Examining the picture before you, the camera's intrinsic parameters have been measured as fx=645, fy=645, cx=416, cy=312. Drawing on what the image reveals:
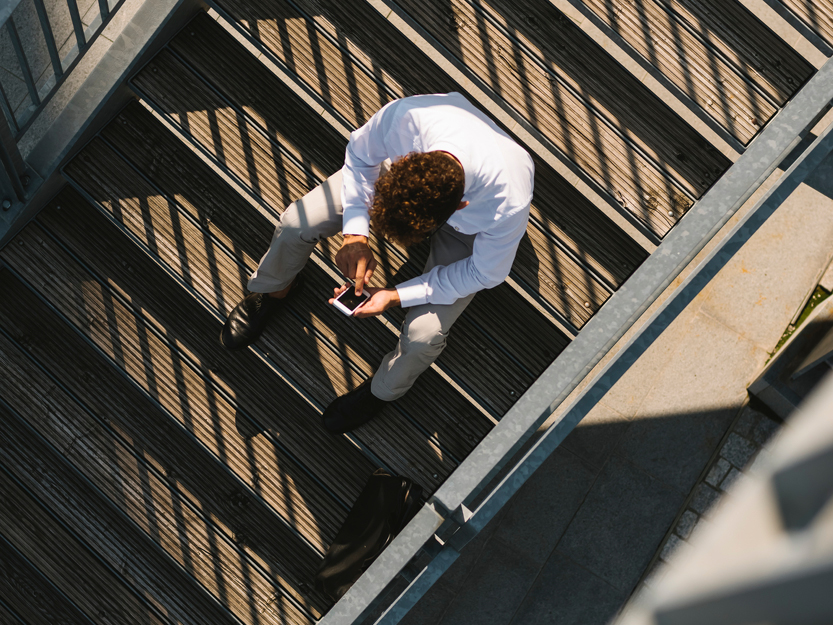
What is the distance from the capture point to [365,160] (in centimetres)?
Result: 271

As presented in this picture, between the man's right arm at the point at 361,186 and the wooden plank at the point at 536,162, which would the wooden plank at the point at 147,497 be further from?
the wooden plank at the point at 536,162

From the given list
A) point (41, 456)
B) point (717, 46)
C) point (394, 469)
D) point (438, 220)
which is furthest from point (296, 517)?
point (717, 46)

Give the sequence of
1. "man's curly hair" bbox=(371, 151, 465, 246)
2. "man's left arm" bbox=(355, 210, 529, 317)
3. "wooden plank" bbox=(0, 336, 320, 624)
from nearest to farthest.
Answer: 1. "man's curly hair" bbox=(371, 151, 465, 246)
2. "man's left arm" bbox=(355, 210, 529, 317)
3. "wooden plank" bbox=(0, 336, 320, 624)

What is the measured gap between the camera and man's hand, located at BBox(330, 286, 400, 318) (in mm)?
2848

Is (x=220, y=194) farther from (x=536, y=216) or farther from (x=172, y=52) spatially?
(x=536, y=216)

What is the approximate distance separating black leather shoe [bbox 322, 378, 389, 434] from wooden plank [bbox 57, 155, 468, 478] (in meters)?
0.08

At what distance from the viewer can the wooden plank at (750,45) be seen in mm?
2992

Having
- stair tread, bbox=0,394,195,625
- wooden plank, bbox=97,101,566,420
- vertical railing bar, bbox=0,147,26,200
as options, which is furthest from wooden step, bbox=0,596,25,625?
vertical railing bar, bbox=0,147,26,200

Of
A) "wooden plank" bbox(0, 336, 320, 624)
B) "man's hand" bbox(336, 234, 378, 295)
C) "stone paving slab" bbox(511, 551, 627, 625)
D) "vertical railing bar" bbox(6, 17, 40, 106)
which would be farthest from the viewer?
"stone paving slab" bbox(511, 551, 627, 625)

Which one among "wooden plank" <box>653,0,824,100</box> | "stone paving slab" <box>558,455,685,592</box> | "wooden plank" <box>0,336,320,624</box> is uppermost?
"wooden plank" <box>653,0,824,100</box>

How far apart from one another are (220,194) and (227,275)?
43cm

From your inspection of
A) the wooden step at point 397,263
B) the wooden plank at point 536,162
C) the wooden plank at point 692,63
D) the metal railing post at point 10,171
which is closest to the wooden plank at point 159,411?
the metal railing post at point 10,171

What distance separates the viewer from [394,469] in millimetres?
3246

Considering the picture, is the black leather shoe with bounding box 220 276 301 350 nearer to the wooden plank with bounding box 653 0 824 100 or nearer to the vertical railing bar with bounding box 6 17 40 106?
the vertical railing bar with bounding box 6 17 40 106
